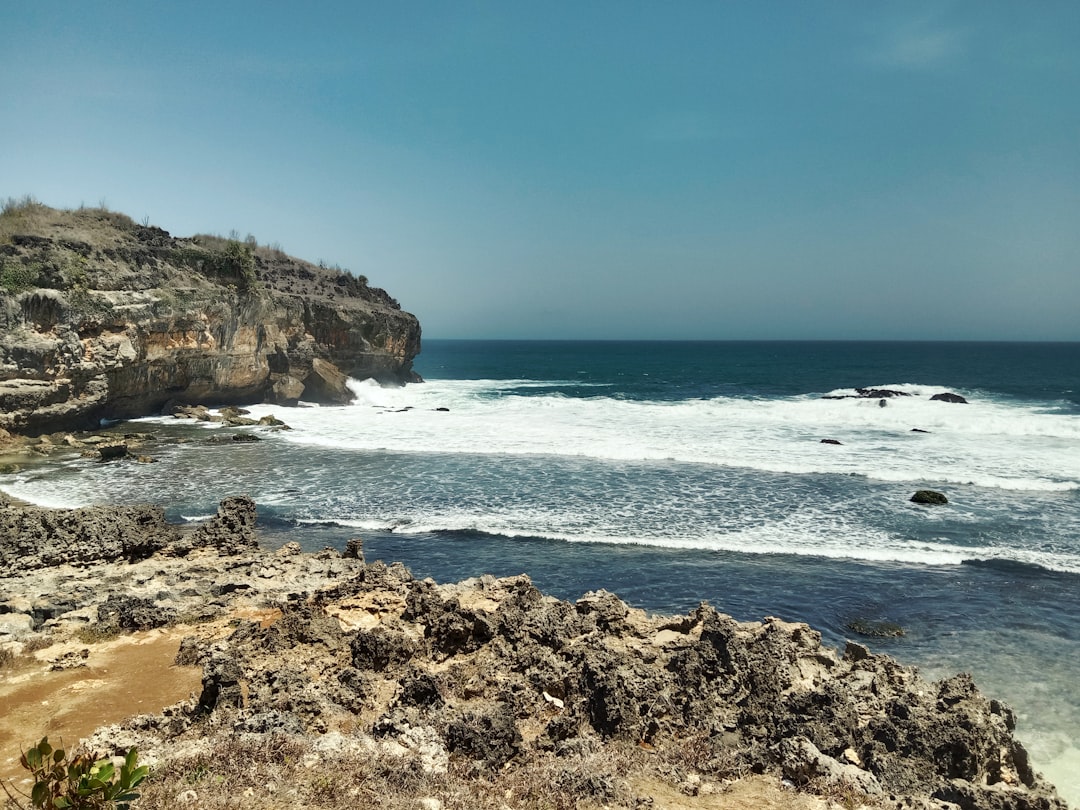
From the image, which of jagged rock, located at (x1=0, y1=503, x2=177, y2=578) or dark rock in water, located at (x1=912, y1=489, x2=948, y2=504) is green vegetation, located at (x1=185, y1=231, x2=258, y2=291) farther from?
dark rock in water, located at (x1=912, y1=489, x2=948, y2=504)

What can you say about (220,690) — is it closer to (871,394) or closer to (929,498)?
(929,498)

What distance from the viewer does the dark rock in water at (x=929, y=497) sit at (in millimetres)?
19172

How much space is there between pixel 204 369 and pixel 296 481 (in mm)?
18197

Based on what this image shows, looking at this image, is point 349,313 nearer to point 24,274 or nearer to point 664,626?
point 24,274

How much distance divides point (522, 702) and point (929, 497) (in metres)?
16.0

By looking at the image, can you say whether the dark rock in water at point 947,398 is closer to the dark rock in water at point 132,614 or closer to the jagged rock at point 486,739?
the jagged rock at point 486,739

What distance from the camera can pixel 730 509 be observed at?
61.4 ft

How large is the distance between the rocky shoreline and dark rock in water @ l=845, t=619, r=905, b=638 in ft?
7.10

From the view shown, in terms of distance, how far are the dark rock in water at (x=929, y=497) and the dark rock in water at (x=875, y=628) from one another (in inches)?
355

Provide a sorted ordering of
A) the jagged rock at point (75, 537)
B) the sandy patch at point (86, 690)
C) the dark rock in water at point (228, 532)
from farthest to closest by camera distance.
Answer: the dark rock in water at point (228, 532)
the jagged rock at point (75, 537)
the sandy patch at point (86, 690)

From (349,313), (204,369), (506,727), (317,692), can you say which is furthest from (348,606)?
(349,313)

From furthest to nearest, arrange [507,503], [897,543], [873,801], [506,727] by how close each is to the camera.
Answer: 1. [507,503]
2. [897,543]
3. [506,727]
4. [873,801]

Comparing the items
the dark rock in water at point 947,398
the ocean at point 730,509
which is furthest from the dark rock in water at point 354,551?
the dark rock in water at point 947,398

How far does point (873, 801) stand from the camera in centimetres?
603
